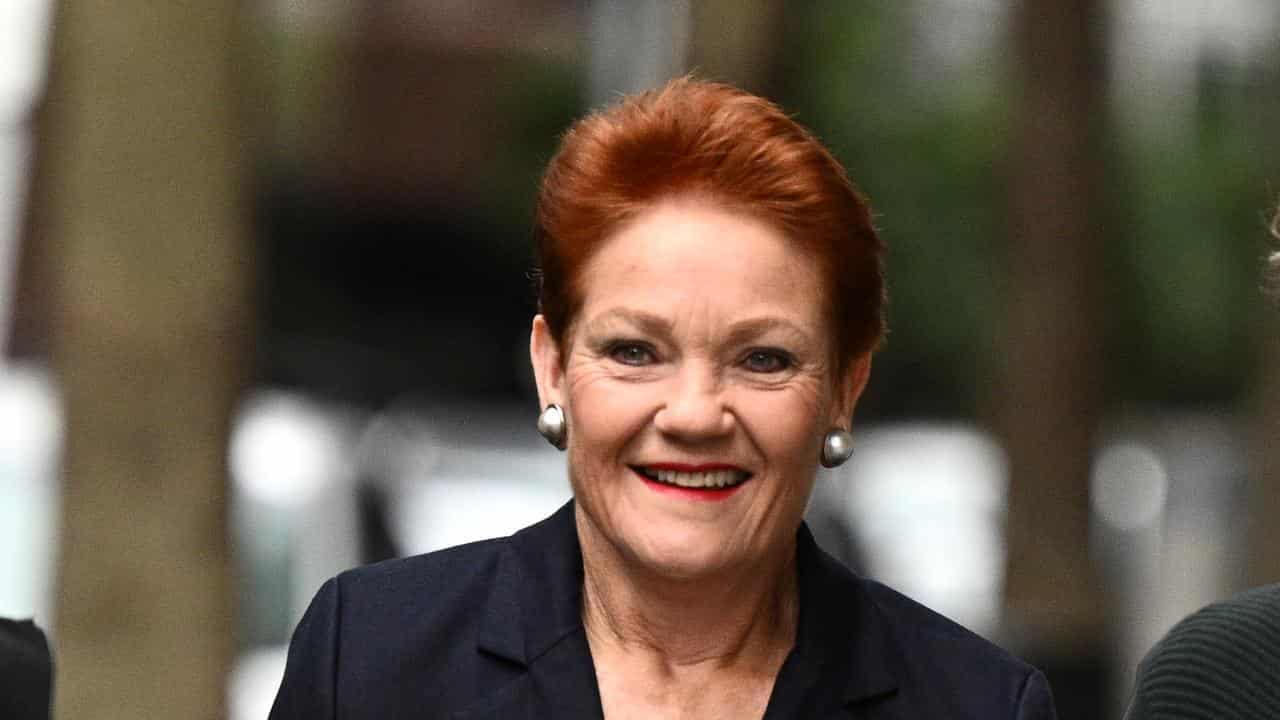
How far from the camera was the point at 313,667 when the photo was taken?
12.5 ft

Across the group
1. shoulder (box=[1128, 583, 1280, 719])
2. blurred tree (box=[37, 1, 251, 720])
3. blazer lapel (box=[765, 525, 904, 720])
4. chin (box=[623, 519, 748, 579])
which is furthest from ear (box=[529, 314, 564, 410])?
blurred tree (box=[37, 1, 251, 720])

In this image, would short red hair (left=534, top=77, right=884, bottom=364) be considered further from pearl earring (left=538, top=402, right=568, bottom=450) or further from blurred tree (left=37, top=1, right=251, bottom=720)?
blurred tree (left=37, top=1, right=251, bottom=720)

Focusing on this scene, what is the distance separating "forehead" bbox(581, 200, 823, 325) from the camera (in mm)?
3664

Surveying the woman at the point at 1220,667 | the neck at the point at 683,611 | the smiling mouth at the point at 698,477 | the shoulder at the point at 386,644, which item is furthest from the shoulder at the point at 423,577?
the woman at the point at 1220,667

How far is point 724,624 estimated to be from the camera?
12.6 feet

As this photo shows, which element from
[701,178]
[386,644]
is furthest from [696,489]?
[386,644]

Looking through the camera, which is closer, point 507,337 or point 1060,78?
point 1060,78

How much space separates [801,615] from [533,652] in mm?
426

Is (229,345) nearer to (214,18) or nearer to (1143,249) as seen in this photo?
(214,18)

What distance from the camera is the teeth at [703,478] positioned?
367cm

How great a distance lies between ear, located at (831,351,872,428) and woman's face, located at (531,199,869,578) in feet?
0.37

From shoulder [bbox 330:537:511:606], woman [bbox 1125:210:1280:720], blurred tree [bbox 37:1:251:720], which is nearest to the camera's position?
woman [bbox 1125:210:1280:720]

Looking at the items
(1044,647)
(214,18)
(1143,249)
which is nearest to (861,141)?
(1143,249)

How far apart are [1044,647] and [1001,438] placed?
8.52 feet
